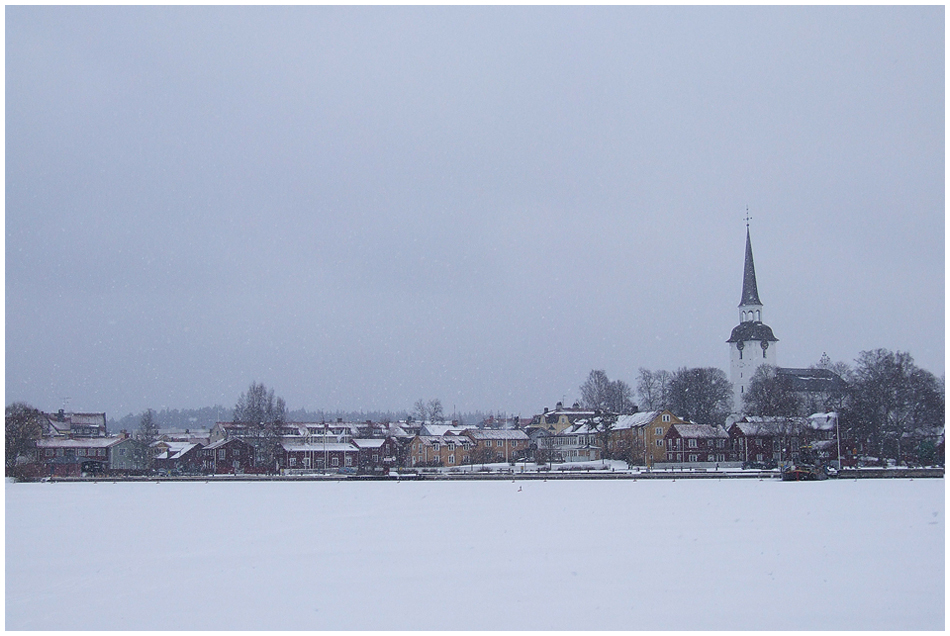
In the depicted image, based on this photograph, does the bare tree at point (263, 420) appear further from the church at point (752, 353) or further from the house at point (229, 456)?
the church at point (752, 353)

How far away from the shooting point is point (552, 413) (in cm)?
10956

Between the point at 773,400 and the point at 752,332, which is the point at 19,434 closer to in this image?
the point at 773,400

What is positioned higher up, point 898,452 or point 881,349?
point 881,349

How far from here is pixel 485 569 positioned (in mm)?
16203

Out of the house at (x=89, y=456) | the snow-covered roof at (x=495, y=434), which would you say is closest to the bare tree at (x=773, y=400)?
the snow-covered roof at (x=495, y=434)

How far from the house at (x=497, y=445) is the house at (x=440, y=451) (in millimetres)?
900

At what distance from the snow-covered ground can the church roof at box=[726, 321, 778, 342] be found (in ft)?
301

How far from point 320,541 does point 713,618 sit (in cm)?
1100

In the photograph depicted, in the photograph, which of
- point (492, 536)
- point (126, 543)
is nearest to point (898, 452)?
point (492, 536)

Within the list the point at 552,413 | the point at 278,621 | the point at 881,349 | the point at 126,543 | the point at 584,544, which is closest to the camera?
the point at 278,621

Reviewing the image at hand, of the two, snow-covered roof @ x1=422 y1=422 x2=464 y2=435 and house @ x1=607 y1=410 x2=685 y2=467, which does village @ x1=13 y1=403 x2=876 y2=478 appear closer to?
house @ x1=607 y1=410 x2=685 y2=467

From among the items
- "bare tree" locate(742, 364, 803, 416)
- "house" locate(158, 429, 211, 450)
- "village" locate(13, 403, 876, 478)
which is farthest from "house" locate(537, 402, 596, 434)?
"house" locate(158, 429, 211, 450)

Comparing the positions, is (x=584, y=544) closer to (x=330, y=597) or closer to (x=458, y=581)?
(x=458, y=581)

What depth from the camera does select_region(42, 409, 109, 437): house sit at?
103 meters
